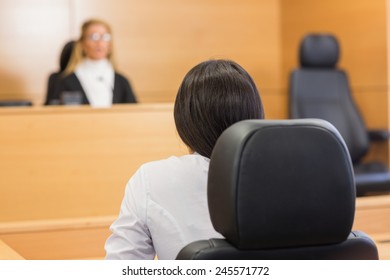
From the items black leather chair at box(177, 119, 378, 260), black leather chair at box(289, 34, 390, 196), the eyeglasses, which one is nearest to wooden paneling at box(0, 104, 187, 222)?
the eyeglasses

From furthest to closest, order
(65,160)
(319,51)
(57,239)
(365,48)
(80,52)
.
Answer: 1. (365,48)
2. (319,51)
3. (80,52)
4. (65,160)
5. (57,239)

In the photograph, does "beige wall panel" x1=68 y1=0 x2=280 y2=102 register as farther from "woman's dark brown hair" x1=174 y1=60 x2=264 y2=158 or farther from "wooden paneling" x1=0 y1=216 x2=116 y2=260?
"woman's dark brown hair" x1=174 y1=60 x2=264 y2=158

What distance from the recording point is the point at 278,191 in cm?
122

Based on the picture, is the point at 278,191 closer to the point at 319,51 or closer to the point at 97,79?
the point at 97,79

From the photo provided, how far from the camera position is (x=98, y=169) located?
3.33 meters

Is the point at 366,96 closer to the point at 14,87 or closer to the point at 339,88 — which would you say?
the point at 339,88

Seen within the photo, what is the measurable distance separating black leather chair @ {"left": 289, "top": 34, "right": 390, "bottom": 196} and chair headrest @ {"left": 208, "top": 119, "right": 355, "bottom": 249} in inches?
146

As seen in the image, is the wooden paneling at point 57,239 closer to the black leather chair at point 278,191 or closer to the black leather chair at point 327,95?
the black leather chair at point 278,191

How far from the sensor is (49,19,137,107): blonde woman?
4621 millimetres

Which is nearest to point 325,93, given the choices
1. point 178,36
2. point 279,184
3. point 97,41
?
point 178,36

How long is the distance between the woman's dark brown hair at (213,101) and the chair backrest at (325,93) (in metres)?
3.42

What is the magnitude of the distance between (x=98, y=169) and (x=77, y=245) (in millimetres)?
658

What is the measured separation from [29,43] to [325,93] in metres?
2.27
